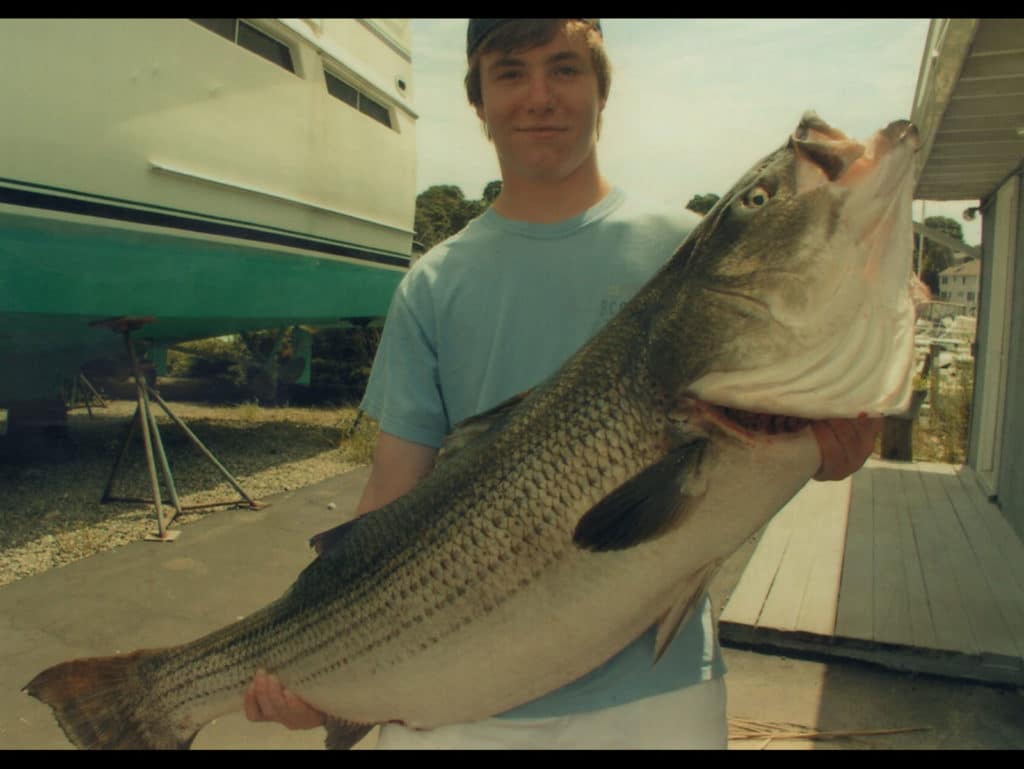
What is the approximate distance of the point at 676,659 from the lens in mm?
2066

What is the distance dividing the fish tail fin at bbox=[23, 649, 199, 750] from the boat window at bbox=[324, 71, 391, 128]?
31.1 ft

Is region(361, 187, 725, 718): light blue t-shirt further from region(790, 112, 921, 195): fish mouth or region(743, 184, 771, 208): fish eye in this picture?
region(790, 112, 921, 195): fish mouth

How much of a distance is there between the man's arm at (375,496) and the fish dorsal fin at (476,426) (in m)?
0.19

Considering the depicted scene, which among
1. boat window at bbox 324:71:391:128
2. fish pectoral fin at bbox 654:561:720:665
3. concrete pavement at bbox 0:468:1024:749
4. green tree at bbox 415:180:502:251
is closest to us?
fish pectoral fin at bbox 654:561:720:665

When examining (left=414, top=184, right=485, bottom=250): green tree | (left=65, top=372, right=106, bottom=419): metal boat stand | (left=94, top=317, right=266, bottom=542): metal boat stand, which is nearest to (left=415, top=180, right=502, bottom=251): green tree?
(left=414, top=184, right=485, bottom=250): green tree

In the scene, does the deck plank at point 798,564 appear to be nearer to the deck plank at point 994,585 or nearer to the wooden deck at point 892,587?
the wooden deck at point 892,587

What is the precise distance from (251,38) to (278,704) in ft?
29.3

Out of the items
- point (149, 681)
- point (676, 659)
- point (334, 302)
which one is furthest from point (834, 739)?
point (334, 302)

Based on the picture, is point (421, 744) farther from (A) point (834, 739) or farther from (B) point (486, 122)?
(A) point (834, 739)

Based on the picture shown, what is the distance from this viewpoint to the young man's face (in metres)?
2.14

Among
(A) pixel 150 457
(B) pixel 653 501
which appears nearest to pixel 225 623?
(A) pixel 150 457

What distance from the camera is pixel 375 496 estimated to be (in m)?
2.37

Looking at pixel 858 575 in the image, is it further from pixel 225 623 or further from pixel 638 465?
pixel 638 465

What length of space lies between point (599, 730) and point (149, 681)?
1.34 m
